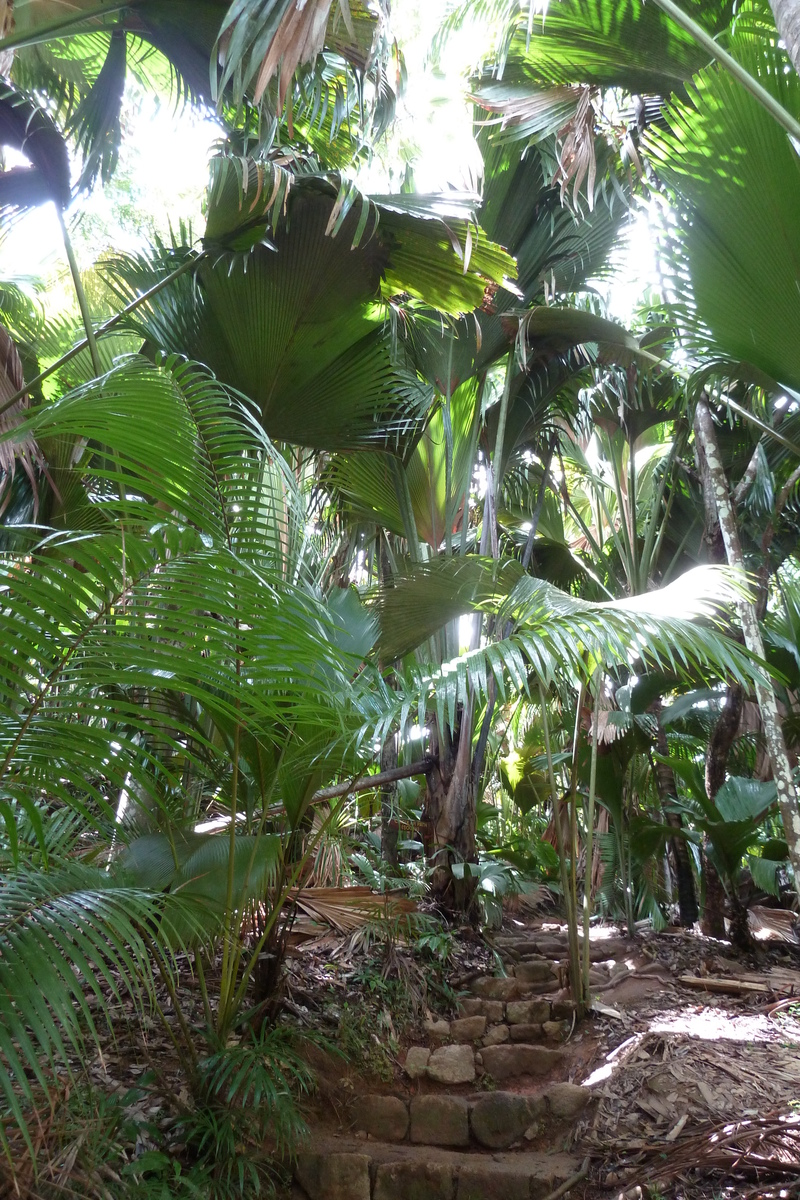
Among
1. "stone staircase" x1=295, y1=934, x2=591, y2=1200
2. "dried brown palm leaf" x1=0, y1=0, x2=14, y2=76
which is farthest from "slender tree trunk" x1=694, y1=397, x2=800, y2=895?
"dried brown palm leaf" x1=0, y1=0, x2=14, y2=76

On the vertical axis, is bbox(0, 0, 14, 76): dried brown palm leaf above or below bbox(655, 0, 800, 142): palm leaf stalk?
above

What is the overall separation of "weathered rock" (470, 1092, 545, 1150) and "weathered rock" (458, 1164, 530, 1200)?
0.22 meters

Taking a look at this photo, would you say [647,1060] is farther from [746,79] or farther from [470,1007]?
[746,79]

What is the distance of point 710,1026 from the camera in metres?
3.17

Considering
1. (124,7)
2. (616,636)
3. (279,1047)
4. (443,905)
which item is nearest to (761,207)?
(616,636)

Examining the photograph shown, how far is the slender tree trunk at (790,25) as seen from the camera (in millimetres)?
1663

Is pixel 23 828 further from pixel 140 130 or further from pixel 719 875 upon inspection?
pixel 140 130

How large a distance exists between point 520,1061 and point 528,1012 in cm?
28

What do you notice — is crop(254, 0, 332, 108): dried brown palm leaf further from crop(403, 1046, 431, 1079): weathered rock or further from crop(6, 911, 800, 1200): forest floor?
crop(403, 1046, 431, 1079): weathered rock

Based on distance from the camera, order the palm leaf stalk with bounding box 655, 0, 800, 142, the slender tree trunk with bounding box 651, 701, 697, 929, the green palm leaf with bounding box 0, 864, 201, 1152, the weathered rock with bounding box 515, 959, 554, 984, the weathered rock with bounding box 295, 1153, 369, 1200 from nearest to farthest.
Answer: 1. the green palm leaf with bounding box 0, 864, 201, 1152
2. the palm leaf stalk with bounding box 655, 0, 800, 142
3. the weathered rock with bounding box 295, 1153, 369, 1200
4. the weathered rock with bounding box 515, 959, 554, 984
5. the slender tree trunk with bounding box 651, 701, 697, 929

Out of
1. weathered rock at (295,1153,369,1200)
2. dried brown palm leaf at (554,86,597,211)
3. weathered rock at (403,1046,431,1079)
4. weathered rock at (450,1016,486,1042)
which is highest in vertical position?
dried brown palm leaf at (554,86,597,211)

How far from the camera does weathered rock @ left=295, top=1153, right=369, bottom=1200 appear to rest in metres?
2.48

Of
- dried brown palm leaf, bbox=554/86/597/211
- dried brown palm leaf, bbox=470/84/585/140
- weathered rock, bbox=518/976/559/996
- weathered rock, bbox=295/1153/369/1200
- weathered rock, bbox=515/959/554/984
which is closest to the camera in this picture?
weathered rock, bbox=295/1153/369/1200

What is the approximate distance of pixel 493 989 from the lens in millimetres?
3590
